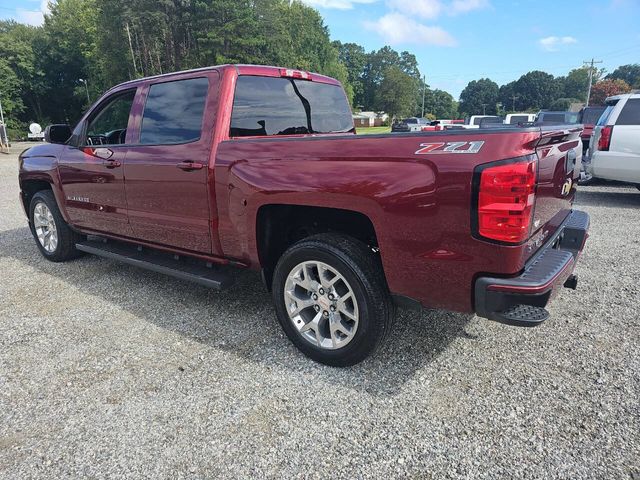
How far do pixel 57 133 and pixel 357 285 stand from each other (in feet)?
12.7

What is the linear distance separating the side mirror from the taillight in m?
8.56

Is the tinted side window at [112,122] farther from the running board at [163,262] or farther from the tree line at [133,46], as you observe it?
the tree line at [133,46]

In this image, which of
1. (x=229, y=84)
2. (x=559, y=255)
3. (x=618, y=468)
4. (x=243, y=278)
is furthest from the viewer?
(x=243, y=278)

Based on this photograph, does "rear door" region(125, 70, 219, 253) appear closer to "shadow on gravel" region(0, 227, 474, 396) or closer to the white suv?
"shadow on gravel" region(0, 227, 474, 396)

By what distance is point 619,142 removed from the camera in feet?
25.8

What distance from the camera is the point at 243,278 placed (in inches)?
180

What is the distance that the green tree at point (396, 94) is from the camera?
99.8 meters

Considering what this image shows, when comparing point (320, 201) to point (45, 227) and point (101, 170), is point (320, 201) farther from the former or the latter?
point (45, 227)

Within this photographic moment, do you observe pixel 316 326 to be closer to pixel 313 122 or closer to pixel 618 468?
pixel 618 468

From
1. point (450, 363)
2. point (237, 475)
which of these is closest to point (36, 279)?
point (237, 475)

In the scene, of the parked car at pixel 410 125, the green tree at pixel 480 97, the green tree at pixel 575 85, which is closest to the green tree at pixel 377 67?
the green tree at pixel 480 97

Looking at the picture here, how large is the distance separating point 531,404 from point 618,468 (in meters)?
0.51

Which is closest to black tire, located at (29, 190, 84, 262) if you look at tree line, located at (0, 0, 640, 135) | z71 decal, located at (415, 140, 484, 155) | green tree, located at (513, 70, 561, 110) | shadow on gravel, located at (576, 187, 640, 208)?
A: z71 decal, located at (415, 140, 484, 155)

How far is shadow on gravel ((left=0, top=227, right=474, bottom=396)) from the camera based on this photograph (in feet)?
9.35
